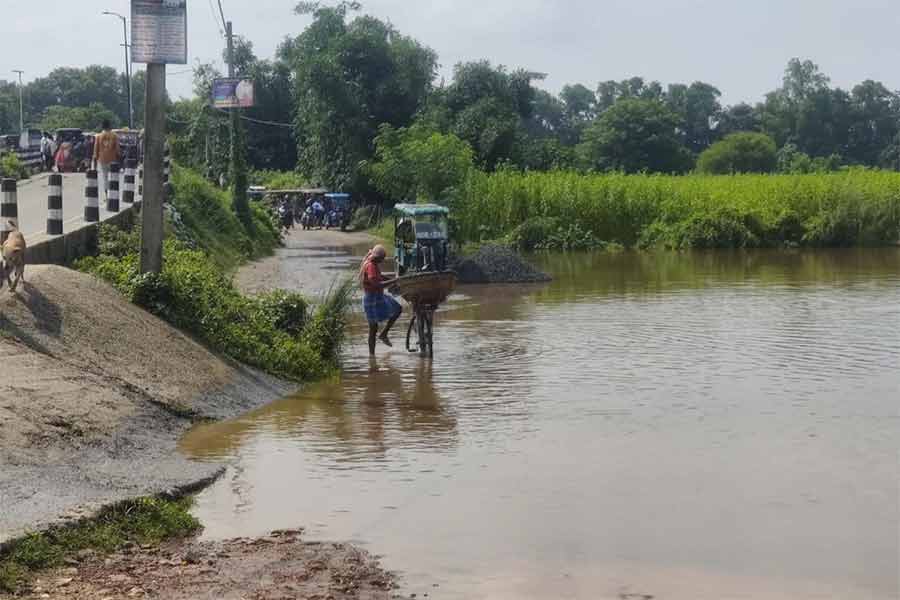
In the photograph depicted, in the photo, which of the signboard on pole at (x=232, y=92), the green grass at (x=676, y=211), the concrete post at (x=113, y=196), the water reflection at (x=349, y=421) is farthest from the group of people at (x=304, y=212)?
the water reflection at (x=349, y=421)

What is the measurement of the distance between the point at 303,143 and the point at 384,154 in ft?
58.1

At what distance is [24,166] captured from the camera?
35.4 meters

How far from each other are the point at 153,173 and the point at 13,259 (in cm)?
273

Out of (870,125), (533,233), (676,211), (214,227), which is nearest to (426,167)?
(533,233)

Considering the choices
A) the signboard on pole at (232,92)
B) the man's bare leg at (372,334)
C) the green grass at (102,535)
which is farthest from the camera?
the signboard on pole at (232,92)

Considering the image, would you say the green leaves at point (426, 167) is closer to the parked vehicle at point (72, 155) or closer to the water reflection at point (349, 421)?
the parked vehicle at point (72, 155)

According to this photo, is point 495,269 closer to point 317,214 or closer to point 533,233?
point 533,233

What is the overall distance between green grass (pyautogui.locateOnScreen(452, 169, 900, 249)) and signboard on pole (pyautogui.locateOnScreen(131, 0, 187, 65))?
3165 centimetres

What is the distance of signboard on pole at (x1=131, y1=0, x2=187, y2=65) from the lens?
14141mm

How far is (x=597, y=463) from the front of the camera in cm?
1136

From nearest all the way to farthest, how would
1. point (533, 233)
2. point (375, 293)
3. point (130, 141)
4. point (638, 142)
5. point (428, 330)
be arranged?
point (375, 293) → point (428, 330) → point (130, 141) → point (533, 233) → point (638, 142)

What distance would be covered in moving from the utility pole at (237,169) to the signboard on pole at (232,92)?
1085 mm

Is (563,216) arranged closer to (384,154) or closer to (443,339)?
(384,154)

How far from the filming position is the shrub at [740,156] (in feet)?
320
